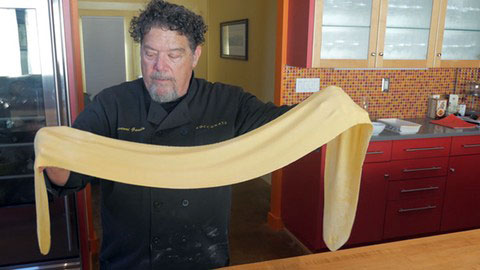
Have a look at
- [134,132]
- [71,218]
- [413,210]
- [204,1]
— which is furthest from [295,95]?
[204,1]

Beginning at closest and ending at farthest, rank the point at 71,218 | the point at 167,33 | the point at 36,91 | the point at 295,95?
the point at 167,33 < the point at 36,91 < the point at 71,218 < the point at 295,95

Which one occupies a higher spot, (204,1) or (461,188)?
(204,1)

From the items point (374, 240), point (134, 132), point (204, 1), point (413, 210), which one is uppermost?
point (204, 1)

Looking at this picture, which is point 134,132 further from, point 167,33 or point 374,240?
point 374,240

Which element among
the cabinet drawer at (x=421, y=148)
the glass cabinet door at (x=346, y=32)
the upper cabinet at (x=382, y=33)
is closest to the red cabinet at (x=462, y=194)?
the cabinet drawer at (x=421, y=148)

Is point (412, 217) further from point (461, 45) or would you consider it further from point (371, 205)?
point (461, 45)

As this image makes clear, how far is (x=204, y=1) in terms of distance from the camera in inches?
250

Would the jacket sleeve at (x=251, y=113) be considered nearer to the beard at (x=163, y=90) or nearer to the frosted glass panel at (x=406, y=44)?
the beard at (x=163, y=90)

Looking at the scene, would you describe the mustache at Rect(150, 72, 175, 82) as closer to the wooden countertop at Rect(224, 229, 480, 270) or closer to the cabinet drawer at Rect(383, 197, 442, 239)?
the wooden countertop at Rect(224, 229, 480, 270)

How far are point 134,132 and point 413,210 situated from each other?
2504 mm

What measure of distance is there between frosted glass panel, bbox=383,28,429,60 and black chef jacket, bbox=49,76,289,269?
2.12 metres

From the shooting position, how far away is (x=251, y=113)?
167 centimetres

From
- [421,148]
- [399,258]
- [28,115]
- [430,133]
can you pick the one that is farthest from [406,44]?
[28,115]

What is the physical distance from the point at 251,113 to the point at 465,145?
2.38m
